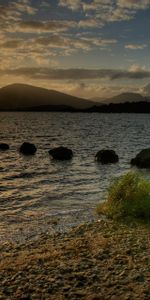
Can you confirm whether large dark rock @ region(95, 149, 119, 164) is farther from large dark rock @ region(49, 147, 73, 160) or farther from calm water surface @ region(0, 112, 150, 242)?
large dark rock @ region(49, 147, 73, 160)

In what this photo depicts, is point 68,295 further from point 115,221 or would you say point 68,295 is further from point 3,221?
point 3,221

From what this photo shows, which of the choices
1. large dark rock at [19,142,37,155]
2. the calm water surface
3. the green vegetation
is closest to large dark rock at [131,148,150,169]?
the calm water surface

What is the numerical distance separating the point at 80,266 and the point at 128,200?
7.10 meters

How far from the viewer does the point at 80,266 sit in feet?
35.3

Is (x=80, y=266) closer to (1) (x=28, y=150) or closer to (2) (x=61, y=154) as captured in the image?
(2) (x=61, y=154)

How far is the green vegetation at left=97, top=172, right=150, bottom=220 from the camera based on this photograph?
54.7 feet

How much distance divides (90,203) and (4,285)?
1143cm

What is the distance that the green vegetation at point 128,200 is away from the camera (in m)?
16.7

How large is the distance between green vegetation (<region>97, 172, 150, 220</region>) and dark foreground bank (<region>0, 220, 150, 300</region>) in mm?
2009

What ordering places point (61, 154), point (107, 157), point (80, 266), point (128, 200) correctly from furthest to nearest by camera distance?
1. point (61, 154)
2. point (107, 157)
3. point (128, 200)
4. point (80, 266)

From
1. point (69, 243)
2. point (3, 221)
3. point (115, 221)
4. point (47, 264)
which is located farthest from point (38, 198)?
point (47, 264)

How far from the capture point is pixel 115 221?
53.0 ft

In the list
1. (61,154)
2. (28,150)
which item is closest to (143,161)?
(61,154)

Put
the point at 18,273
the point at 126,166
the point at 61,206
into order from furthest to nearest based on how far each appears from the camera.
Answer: the point at 126,166, the point at 61,206, the point at 18,273
